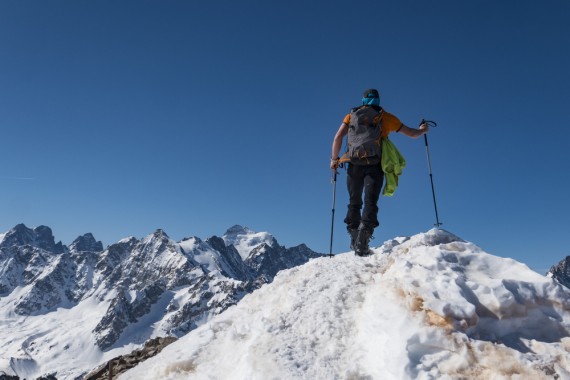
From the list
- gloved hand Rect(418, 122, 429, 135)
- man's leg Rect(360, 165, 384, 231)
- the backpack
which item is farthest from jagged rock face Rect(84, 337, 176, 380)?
gloved hand Rect(418, 122, 429, 135)

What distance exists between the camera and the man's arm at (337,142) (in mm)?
9788

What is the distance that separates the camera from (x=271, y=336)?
6.30 metres

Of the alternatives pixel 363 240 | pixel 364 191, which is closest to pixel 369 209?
pixel 364 191

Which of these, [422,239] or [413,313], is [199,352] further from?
[422,239]

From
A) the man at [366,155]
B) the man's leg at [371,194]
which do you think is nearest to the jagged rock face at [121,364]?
the man at [366,155]

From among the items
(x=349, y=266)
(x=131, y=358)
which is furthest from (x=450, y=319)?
(x=131, y=358)

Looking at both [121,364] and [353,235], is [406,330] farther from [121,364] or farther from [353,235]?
[121,364]

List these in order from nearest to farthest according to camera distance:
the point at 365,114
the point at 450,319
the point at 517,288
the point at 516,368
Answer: the point at 516,368 → the point at 450,319 → the point at 517,288 → the point at 365,114

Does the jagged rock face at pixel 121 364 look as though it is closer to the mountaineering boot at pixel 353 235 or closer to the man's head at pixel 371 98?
the mountaineering boot at pixel 353 235

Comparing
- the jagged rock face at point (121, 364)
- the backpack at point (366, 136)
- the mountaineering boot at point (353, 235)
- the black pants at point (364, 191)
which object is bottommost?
the jagged rock face at point (121, 364)

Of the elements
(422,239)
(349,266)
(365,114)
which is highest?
(365,114)

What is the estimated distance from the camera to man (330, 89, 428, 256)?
900 centimetres

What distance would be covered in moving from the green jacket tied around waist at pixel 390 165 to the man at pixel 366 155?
128 mm

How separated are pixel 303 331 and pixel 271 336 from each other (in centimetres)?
47
